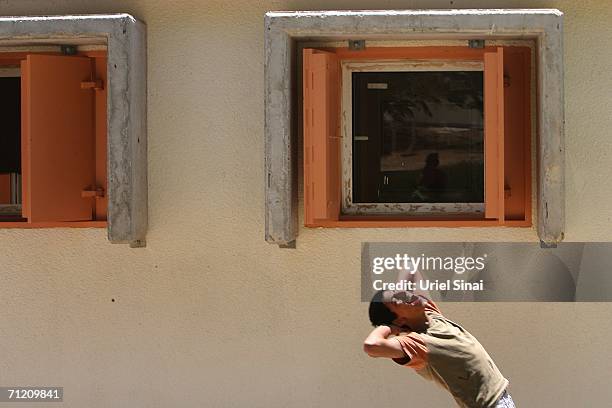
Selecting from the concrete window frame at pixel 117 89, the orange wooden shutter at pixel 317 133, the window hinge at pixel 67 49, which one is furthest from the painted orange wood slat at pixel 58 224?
the orange wooden shutter at pixel 317 133

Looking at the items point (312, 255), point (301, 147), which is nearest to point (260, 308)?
point (312, 255)

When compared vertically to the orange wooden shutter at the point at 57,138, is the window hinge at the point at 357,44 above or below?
above

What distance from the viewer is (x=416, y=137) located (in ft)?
18.1

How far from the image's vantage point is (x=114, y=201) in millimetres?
5055

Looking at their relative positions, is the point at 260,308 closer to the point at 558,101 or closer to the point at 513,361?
the point at 513,361

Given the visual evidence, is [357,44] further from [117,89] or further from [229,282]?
[229,282]

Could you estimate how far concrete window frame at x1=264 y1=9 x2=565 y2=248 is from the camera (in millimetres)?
4875

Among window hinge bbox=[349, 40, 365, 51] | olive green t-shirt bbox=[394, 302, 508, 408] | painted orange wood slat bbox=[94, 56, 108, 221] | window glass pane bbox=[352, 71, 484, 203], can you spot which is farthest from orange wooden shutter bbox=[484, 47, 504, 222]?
painted orange wood slat bbox=[94, 56, 108, 221]

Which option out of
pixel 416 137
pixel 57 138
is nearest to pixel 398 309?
pixel 416 137

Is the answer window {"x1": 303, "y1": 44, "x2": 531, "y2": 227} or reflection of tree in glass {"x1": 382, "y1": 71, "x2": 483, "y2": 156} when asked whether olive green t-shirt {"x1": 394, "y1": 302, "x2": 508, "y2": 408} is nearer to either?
window {"x1": 303, "y1": 44, "x2": 531, "y2": 227}

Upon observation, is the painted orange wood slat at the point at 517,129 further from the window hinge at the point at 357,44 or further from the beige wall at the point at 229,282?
the window hinge at the point at 357,44

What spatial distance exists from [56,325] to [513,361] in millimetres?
2860

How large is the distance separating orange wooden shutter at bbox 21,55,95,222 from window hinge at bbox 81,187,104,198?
30 millimetres

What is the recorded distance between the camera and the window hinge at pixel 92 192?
5328mm
